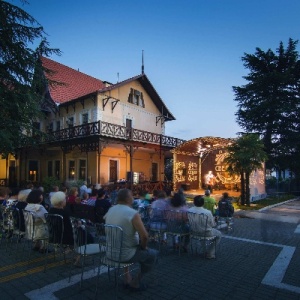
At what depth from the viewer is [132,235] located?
Result: 3725mm

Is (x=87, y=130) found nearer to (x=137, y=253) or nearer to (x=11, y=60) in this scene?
(x=11, y=60)

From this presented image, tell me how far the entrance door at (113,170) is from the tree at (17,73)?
971 cm

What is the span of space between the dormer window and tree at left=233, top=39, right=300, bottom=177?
972 centimetres

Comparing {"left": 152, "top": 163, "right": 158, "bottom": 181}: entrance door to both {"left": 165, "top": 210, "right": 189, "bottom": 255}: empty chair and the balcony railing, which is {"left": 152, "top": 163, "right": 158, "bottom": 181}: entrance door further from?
{"left": 165, "top": 210, "right": 189, "bottom": 255}: empty chair

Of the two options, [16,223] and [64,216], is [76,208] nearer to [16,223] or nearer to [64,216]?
[16,223]

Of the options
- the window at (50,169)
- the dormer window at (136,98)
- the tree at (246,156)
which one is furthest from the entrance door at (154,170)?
the tree at (246,156)

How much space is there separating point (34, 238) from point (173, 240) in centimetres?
314

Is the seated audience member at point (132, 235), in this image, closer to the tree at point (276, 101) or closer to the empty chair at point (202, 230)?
the empty chair at point (202, 230)

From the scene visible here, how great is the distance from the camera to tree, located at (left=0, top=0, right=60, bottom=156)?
32.8ft

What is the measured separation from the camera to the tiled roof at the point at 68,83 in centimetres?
2166

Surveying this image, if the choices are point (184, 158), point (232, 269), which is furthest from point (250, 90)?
point (232, 269)

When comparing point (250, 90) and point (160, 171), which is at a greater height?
point (250, 90)

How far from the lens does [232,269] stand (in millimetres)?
4914

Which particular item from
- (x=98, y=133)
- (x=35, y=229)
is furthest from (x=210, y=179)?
(x=35, y=229)
